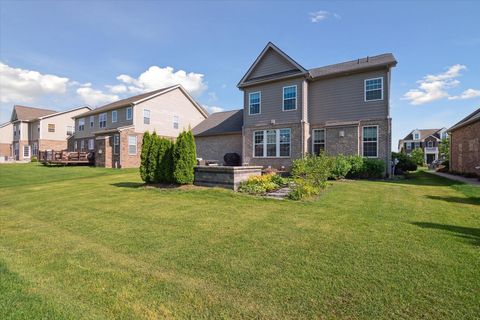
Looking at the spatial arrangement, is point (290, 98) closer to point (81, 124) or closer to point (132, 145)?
point (132, 145)

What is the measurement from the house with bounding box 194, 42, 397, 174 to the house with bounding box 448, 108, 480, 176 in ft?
20.1

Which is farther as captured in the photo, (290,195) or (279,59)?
(279,59)

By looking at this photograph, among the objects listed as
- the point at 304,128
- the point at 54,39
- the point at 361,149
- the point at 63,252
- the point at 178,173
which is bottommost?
the point at 63,252

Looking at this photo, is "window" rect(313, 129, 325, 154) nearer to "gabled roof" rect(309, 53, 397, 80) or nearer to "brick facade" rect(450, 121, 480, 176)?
"gabled roof" rect(309, 53, 397, 80)

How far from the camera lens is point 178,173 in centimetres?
1067

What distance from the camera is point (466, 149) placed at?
1736 cm

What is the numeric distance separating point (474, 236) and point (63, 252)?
290 inches

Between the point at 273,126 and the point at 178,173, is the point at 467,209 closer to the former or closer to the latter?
the point at 178,173

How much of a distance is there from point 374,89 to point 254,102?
788 centimetres

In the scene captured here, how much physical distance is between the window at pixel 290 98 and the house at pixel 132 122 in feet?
45.2

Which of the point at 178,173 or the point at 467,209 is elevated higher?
the point at 178,173

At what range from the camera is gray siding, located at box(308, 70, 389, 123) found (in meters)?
14.7

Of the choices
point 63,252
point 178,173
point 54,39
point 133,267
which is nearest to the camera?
point 133,267

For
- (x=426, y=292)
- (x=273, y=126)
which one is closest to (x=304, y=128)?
(x=273, y=126)
